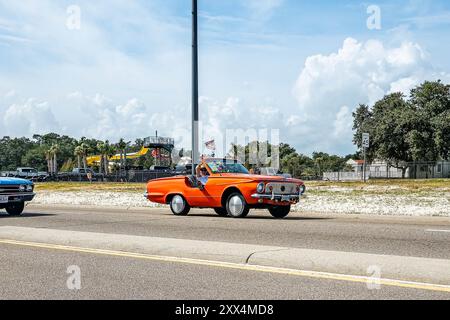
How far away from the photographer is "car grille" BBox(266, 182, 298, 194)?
16053mm

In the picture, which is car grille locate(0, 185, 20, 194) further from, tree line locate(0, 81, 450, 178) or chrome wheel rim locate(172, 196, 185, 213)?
tree line locate(0, 81, 450, 178)

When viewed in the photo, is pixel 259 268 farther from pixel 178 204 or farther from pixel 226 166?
pixel 178 204

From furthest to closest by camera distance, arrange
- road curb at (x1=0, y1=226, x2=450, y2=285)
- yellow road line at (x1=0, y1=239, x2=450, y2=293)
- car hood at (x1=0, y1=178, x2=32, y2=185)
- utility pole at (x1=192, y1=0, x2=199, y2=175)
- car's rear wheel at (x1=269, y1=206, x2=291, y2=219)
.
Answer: utility pole at (x1=192, y1=0, x2=199, y2=175), car hood at (x1=0, y1=178, x2=32, y2=185), car's rear wheel at (x1=269, y1=206, x2=291, y2=219), road curb at (x1=0, y1=226, x2=450, y2=285), yellow road line at (x1=0, y1=239, x2=450, y2=293)

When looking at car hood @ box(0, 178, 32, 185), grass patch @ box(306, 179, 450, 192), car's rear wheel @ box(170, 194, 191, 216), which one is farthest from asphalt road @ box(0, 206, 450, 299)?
grass patch @ box(306, 179, 450, 192)

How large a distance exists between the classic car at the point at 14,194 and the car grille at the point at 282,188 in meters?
7.98

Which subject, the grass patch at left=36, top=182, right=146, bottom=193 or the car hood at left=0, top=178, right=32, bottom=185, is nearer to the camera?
the car hood at left=0, top=178, right=32, bottom=185

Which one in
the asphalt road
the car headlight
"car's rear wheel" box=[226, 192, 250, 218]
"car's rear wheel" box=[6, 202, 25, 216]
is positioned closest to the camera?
the asphalt road

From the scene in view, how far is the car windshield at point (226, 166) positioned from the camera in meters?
17.5

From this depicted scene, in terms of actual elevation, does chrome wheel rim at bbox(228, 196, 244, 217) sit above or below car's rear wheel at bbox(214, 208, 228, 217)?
above

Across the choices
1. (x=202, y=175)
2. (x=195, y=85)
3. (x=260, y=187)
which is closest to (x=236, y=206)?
(x=260, y=187)

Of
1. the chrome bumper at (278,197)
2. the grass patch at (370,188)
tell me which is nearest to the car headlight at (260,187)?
the chrome bumper at (278,197)

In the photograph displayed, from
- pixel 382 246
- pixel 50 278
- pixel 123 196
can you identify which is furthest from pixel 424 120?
pixel 50 278

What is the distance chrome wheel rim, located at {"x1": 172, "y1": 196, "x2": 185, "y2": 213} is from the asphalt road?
12.3 ft
